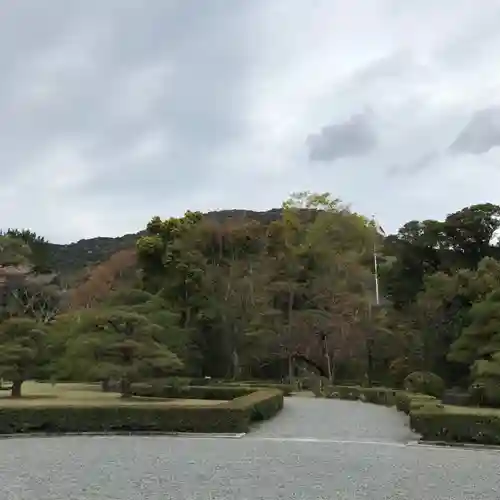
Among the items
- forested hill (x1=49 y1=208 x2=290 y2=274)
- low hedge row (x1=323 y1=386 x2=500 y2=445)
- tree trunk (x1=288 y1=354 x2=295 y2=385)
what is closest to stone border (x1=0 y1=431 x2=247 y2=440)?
low hedge row (x1=323 y1=386 x2=500 y2=445)

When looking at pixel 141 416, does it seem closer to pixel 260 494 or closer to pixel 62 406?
pixel 62 406

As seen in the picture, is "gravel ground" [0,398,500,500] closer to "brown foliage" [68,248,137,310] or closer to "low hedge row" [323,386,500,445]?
"low hedge row" [323,386,500,445]

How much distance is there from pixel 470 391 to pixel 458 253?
985 centimetres

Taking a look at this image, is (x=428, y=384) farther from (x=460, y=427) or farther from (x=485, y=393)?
(x=460, y=427)

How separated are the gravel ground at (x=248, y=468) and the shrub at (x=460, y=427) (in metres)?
0.55

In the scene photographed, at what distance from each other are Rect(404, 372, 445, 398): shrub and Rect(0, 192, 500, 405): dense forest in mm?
965

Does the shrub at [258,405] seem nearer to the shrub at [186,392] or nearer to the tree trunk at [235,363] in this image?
the shrub at [186,392]

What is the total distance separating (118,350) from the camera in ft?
65.0

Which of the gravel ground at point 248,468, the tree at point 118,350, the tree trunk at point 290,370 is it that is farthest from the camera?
the tree trunk at point 290,370

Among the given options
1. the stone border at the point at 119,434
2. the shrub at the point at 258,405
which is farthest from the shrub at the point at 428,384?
the stone border at the point at 119,434

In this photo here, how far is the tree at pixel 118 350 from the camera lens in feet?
64.1

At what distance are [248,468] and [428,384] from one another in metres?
15.0

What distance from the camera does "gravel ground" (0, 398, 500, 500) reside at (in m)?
6.71

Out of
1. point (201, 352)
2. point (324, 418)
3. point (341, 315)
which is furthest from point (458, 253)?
point (324, 418)
